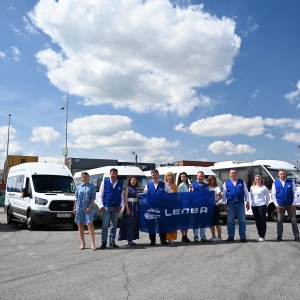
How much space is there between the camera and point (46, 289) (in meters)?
5.53

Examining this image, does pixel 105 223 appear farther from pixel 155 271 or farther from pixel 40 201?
pixel 40 201

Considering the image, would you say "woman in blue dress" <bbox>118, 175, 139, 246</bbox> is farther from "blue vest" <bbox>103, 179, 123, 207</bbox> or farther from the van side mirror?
the van side mirror

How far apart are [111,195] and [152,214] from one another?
1.29 metres

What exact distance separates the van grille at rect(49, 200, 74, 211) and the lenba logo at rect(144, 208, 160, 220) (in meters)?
4.95

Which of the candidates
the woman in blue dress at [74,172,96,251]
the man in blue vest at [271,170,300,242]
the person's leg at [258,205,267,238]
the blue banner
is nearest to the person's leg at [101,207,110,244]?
the woman in blue dress at [74,172,96,251]

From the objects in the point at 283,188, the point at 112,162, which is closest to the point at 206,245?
the point at 283,188

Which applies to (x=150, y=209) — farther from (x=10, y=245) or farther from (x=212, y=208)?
(x=10, y=245)

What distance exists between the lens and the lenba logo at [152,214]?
10180mm

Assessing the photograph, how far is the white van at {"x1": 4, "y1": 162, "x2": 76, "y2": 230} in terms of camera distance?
553 inches

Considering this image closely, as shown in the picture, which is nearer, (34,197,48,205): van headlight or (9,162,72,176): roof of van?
(34,197,48,205): van headlight

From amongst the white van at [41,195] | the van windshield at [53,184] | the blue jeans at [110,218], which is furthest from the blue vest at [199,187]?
the van windshield at [53,184]

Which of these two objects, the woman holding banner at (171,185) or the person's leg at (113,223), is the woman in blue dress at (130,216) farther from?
the woman holding banner at (171,185)

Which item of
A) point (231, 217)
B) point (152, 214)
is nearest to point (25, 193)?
point (152, 214)

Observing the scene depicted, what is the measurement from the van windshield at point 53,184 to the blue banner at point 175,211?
5876 mm
